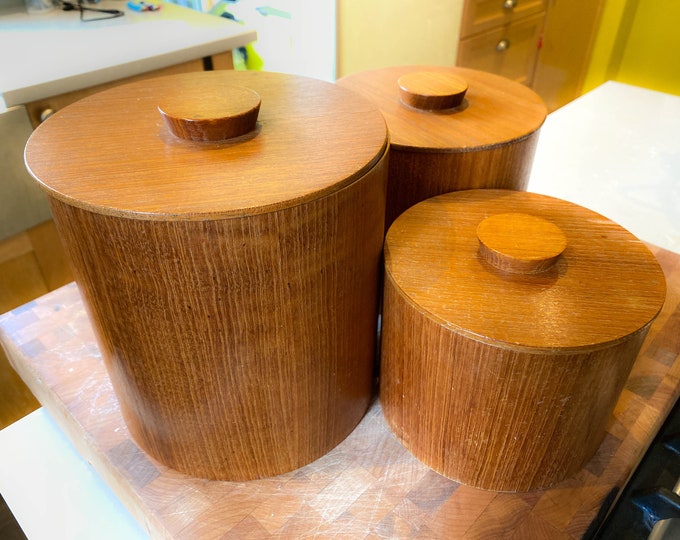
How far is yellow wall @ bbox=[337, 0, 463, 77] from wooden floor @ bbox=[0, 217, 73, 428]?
3.46 ft

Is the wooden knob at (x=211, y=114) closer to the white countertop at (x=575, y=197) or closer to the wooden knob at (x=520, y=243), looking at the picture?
the wooden knob at (x=520, y=243)

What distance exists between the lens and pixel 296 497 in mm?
730

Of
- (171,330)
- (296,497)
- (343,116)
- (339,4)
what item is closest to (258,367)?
(171,330)

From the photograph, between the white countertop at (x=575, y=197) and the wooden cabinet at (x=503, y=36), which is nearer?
the white countertop at (x=575, y=197)

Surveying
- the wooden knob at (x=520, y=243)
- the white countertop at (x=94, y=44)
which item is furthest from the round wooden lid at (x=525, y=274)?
the white countertop at (x=94, y=44)

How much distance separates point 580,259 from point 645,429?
0.30m

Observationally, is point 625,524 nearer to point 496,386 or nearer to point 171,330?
point 496,386

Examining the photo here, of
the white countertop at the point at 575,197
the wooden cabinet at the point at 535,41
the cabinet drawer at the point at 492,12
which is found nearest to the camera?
the white countertop at the point at 575,197

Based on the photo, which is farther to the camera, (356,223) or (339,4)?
(339,4)

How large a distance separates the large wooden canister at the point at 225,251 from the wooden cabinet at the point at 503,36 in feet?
5.83

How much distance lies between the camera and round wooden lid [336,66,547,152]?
0.83 m

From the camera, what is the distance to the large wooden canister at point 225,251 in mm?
543

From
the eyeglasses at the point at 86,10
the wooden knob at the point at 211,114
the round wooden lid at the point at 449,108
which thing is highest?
the wooden knob at the point at 211,114

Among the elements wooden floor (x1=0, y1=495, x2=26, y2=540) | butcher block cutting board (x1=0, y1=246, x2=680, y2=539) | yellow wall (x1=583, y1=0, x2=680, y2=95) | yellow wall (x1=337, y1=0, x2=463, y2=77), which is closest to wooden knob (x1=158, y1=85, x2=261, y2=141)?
butcher block cutting board (x1=0, y1=246, x2=680, y2=539)
